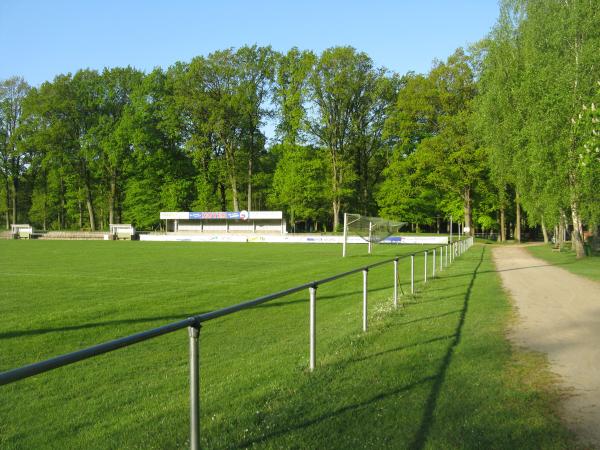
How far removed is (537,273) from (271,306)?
1242cm

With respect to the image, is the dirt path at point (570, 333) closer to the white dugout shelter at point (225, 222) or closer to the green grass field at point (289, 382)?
the green grass field at point (289, 382)

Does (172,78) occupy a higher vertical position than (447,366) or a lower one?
higher

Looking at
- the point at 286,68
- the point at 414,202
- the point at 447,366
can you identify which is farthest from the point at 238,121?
the point at 447,366

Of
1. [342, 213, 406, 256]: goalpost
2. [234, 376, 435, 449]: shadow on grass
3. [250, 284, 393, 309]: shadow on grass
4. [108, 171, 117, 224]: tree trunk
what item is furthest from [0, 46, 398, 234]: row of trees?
[234, 376, 435, 449]: shadow on grass

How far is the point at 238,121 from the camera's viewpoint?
68188mm

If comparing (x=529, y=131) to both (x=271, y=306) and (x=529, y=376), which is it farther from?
(x=529, y=376)

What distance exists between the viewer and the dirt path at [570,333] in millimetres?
4848

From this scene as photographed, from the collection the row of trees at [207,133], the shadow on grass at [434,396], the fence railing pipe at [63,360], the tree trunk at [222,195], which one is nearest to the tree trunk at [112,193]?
the row of trees at [207,133]

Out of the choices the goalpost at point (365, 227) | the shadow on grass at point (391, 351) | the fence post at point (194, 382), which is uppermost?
the goalpost at point (365, 227)

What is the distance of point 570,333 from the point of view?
8.50 metres

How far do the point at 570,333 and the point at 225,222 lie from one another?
6580cm

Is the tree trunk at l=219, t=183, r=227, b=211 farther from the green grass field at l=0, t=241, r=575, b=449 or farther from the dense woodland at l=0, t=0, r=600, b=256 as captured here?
the green grass field at l=0, t=241, r=575, b=449

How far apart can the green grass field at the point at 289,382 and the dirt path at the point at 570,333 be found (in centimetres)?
25

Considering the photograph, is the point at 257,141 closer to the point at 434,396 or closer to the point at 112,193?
the point at 112,193
